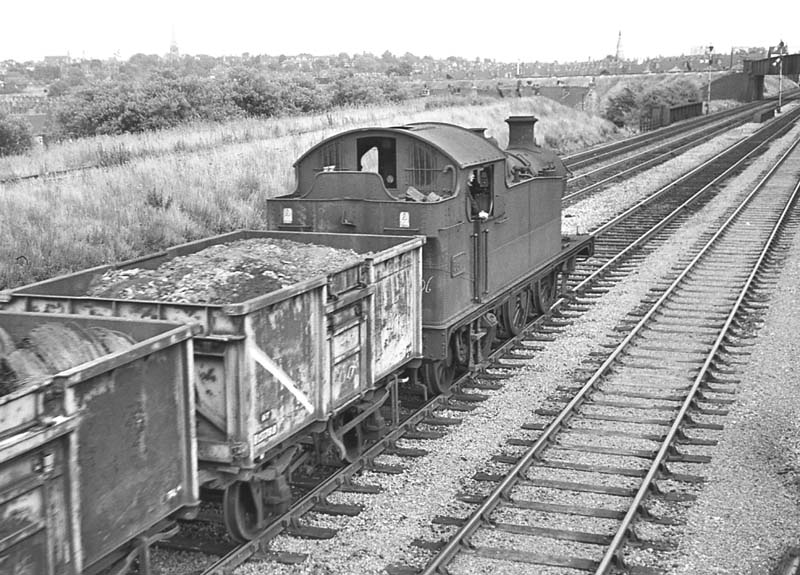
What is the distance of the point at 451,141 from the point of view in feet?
33.2

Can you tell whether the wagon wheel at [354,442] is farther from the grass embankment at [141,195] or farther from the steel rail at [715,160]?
the steel rail at [715,160]

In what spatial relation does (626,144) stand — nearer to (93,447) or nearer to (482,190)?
(482,190)

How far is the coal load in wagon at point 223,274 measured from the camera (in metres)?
6.97

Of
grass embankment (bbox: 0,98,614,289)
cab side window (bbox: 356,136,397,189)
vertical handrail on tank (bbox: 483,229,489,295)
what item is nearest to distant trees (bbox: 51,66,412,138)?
grass embankment (bbox: 0,98,614,289)

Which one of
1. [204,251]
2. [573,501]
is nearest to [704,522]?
[573,501]

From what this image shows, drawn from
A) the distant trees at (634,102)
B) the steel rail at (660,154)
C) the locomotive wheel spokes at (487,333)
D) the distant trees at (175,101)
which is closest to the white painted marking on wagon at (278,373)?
the locomotive wheel spokes at (487,333)

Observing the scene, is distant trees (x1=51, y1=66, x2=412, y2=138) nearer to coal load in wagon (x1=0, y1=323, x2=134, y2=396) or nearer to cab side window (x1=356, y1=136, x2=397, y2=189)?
cab side window (x1=356, y1=136, x2=397, y2=189)

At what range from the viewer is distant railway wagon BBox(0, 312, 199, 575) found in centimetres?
423

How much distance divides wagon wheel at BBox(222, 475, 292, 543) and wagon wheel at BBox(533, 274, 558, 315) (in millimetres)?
6904

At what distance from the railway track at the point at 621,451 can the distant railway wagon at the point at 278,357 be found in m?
1.34

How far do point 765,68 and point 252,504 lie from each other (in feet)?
300

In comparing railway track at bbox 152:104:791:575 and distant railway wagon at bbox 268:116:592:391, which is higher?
distant railway wagon at bbox 268:116:592:391

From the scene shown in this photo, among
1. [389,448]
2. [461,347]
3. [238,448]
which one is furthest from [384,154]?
[238,448]

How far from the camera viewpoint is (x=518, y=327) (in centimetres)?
1248
